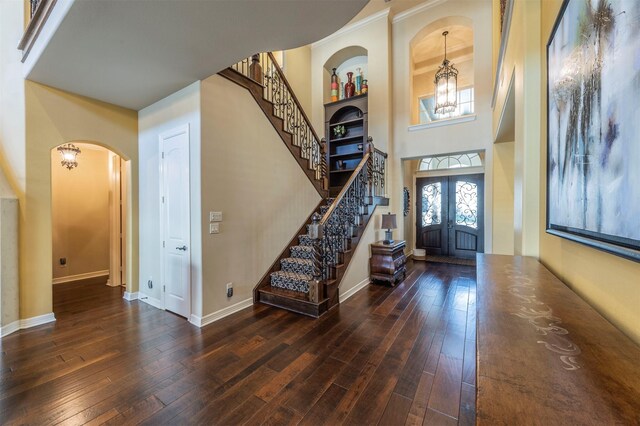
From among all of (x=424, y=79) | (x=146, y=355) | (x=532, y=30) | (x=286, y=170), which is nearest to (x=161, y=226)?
(x=146, y=355)

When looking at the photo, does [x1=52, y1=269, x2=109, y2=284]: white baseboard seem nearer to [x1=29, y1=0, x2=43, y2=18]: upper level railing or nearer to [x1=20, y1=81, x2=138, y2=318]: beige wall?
[x1=20, y1=81, x2=138, y2=318]: beige wall

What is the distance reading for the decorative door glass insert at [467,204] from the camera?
257 inches

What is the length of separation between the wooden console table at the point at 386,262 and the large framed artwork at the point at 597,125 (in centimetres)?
314

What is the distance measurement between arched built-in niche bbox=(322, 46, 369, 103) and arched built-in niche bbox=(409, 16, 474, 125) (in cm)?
122

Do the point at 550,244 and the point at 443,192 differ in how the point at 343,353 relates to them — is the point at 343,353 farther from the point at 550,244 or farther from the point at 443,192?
the point at 443,192

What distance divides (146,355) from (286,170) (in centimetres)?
291

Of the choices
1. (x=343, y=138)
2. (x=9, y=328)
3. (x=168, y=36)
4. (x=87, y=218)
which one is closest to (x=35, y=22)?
(x=168, y=36)

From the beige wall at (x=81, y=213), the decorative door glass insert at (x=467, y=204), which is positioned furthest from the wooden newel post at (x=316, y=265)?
the decorative door glass insert at (x=467, y=204)

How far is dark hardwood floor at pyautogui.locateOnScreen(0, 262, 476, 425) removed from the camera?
5.53 ft

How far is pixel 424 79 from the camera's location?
7.11 m

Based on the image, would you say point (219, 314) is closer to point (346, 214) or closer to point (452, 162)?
point (346, 214)

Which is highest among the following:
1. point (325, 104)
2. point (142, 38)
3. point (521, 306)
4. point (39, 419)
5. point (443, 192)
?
point (325, 104)

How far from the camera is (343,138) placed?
20.5 ft

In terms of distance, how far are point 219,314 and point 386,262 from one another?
9.04 feet
